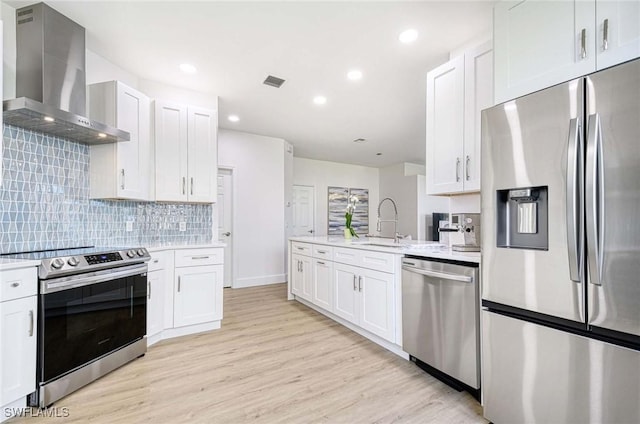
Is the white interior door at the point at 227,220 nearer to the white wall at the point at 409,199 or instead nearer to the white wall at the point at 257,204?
the white wall at the point at 257,204

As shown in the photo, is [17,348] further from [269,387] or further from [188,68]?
[188,68]

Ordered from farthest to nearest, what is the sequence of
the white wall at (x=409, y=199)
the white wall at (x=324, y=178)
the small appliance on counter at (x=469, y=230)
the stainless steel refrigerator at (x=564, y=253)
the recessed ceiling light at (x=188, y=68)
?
the white wall at (x=409, y=199)
the white wall at (x=324, y=178)
the recessed ceiling light at (x=188, y=68)
the small appliance on counter at (x=469, y=230)
the stainless steel refrigerator at (x=564, y=253)

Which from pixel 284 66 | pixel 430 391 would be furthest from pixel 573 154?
pixel 284 66

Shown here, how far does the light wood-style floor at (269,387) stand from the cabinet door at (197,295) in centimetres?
20

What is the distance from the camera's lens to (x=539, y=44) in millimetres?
1597

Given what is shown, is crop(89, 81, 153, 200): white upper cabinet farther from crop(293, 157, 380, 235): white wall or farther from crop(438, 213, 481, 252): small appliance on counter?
crop(293, 157, 380, 235): white wall

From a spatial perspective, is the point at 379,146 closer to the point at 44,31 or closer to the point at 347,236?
the point at 347,236

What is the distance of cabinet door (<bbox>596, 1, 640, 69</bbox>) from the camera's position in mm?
1274

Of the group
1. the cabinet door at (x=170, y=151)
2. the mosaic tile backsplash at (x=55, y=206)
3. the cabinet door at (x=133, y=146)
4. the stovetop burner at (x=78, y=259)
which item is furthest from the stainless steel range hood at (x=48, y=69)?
the stovetop burner at (x=78, y=259)

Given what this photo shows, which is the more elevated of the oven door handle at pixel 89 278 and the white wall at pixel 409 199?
the white wall at pixel 409 199

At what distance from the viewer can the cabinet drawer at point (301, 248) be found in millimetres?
3961

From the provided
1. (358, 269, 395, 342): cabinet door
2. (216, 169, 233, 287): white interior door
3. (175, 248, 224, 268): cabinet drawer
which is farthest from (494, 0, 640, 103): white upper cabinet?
(216, 169, 233, 287): white interior door

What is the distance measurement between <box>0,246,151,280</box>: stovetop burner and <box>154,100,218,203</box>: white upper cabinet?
0.86 meters

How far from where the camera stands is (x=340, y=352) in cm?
269
